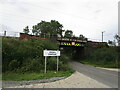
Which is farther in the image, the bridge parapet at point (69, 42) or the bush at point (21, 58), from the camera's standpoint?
the bridge parapet at point (69, 42)

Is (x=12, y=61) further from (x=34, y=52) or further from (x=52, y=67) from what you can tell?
(x=52, y=67)

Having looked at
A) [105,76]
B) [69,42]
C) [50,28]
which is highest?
[50,28]

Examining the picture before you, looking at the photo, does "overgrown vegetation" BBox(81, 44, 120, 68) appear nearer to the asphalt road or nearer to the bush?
the asphalt road

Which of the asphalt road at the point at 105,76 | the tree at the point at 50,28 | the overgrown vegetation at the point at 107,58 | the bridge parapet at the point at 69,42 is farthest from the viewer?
Answer: the tree at the point at 50,28

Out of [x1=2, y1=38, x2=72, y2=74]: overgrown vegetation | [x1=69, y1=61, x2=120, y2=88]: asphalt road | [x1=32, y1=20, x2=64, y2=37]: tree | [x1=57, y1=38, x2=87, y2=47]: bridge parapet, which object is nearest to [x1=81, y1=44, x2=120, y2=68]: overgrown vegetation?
[x1=57, y1=38, x2=87, y2=47]: bridge parapet

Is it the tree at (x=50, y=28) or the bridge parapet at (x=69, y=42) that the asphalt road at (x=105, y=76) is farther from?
the tree at (x=50, y=28)

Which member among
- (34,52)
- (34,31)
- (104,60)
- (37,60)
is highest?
(34,31)

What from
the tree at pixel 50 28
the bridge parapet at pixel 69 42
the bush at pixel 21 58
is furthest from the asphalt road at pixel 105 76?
the tree at pixel 50 28

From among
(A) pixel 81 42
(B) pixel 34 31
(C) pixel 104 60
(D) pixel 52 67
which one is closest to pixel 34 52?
(D) pixel 52 67

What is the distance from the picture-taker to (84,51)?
29484mm

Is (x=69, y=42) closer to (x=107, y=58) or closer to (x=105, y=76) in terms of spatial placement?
(x=107, y=58)

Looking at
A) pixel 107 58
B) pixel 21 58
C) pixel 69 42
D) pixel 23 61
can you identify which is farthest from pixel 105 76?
pixel 69 42

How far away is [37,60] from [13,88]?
5.95 metres

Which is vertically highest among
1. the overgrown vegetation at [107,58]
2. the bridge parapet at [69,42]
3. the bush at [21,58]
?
the bridge parapet at [69,42]
